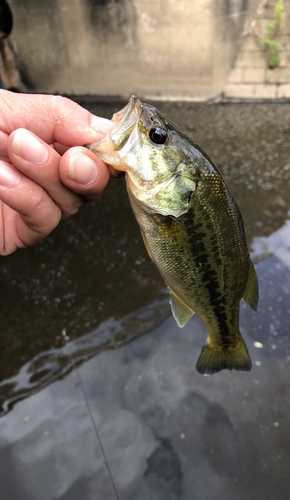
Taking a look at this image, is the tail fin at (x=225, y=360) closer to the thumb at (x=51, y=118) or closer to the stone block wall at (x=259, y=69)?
the thumb at (x=51, y=118)

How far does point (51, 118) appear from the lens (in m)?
1.38

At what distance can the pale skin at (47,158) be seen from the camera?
1.28m

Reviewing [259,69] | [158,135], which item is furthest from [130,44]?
[158,135]

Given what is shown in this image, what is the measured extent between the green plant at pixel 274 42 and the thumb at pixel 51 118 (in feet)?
22.0

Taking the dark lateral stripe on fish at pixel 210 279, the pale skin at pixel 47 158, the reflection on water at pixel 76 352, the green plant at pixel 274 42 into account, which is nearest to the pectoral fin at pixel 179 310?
the dark lateral stripe on fish at pixel 210 279

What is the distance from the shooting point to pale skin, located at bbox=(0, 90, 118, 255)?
4.19 feet

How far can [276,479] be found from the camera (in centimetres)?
204

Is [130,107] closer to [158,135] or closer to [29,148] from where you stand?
[158,135]

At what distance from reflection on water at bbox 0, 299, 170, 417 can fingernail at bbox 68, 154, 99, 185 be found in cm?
167

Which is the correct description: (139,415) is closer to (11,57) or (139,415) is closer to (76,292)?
(76,292)

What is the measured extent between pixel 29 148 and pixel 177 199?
0.54 metres

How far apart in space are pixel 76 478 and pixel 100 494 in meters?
0.16

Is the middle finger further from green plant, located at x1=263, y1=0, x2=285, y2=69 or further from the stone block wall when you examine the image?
green plant, located at x1=263, y1=0, x2=285, y2=69

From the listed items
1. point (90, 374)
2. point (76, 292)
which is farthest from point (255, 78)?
point (90, 374)
